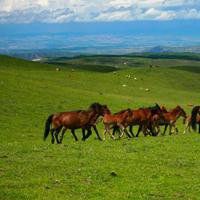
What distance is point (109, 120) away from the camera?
85.6 feet

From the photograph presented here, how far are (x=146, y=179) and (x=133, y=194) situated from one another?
1.64m

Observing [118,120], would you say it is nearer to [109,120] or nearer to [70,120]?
[109,120]

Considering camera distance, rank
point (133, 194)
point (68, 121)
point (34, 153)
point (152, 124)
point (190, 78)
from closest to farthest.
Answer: point (133, 194), point (34, 153), point (68, 121), point (152, 124), point (190, 78)

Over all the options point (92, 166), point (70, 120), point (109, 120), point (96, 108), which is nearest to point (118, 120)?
point (109, 120)

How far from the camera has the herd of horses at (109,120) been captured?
24.6 metres

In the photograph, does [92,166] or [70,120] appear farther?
[70,120]

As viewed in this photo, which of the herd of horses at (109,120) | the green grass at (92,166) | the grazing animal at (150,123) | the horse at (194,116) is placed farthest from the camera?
the horse at (194,116)

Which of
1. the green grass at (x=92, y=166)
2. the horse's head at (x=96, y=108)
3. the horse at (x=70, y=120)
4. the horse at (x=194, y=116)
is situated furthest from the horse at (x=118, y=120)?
the horse at (x=194, y=116)

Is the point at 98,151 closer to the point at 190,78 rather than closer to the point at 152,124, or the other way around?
the point at 152,124

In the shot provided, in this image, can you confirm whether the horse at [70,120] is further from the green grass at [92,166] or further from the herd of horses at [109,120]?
the green grass at [92,166]

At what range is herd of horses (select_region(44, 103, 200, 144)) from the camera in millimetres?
24578

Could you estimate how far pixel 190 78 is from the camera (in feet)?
241

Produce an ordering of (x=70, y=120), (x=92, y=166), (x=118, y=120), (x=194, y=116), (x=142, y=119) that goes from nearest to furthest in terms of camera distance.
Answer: (x=92, y=166)
(x=70, y=120)
(x=118, y=120)
(x=142, y=119)
(x=194, y=116)

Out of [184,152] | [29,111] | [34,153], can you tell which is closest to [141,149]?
[184,152]
